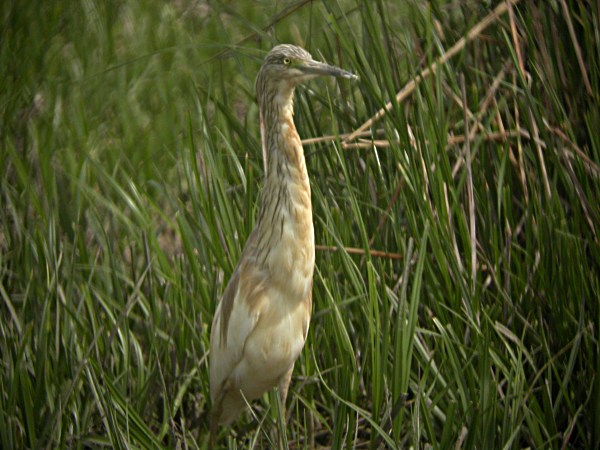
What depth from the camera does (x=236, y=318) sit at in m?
2.23

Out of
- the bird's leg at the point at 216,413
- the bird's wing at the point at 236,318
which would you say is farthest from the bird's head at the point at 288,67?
the bird's leg at the point at 216,413

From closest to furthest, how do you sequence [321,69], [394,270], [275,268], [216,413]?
[321,69]
[275,268]
[216,413]
[394,270]

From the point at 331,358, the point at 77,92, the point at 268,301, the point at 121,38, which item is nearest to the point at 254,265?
the point at 268,301

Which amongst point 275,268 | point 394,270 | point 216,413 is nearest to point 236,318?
point 275,268

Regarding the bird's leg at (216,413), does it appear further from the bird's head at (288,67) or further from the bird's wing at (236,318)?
the bird's head at (288,67)

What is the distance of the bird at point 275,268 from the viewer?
7.06 ft

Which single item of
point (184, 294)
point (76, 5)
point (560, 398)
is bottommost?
point (560, 398)

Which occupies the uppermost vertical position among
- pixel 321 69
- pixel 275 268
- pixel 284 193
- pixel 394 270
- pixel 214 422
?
pixel 321 69

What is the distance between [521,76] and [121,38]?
2.52 meters

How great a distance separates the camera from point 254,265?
2227 mm

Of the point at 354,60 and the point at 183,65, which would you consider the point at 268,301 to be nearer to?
the point at 354,60

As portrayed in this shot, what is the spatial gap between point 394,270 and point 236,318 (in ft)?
1.43

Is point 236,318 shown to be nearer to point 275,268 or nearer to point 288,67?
point 275,268

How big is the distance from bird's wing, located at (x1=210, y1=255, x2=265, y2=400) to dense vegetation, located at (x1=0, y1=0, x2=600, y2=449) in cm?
14
